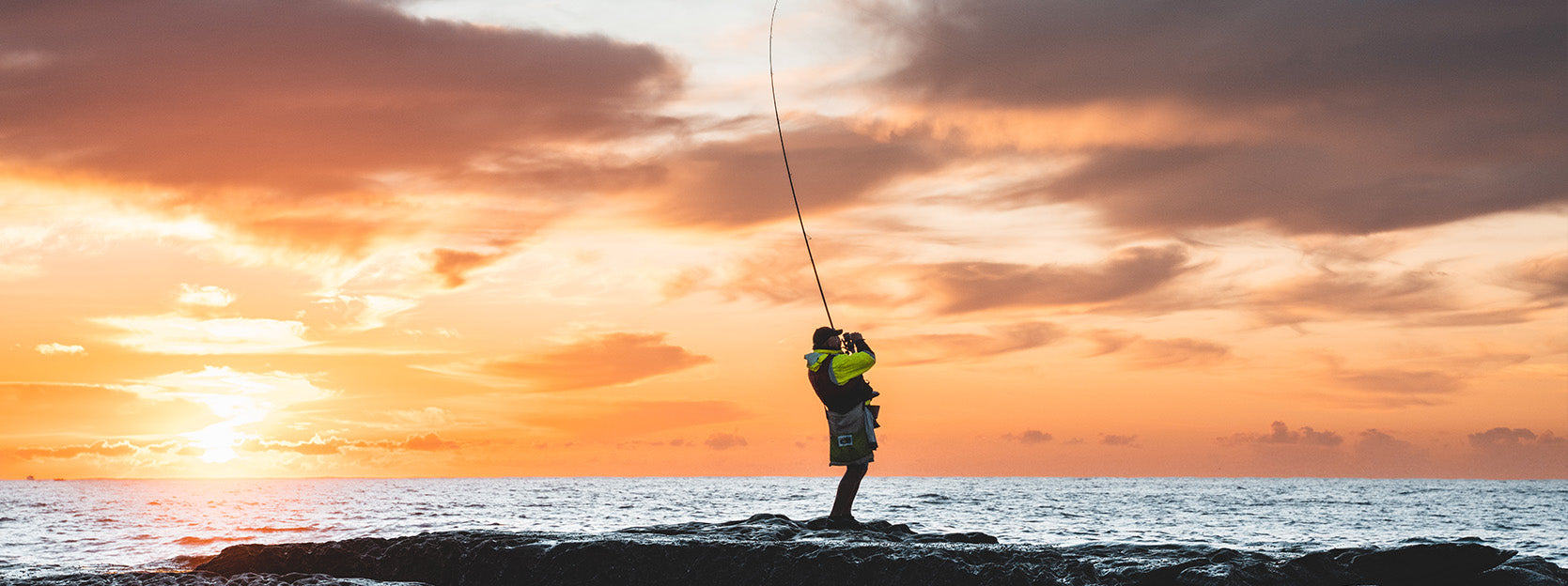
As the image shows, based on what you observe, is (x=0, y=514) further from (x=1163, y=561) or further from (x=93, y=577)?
(x=1163, y=561)

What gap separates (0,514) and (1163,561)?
44.1 metres

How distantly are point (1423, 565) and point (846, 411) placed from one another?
16.1 feet

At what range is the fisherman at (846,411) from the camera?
10570 millimetres

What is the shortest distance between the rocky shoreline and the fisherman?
50cm

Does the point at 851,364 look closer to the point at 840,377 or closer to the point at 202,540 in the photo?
the point at 840,377

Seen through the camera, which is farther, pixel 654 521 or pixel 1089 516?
pixel 1089 516

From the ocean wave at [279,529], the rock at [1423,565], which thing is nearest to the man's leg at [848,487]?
the rock at [1423,565]

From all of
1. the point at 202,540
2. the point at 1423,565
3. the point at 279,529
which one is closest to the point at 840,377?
the point at 1423,565

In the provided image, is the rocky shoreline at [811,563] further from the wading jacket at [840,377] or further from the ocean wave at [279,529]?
the ocean wave at [279,529]

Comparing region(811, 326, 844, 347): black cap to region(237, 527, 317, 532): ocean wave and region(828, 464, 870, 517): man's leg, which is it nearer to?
region(828, 464, 870, 517): man's leg

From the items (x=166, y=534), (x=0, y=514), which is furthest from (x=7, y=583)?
(x=0, y=514)

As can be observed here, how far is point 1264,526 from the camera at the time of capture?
34062 millimetres

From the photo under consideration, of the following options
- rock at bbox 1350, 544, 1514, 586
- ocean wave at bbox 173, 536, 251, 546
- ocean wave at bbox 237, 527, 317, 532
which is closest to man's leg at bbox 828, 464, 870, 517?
rock at bbox 1350, 544, 1514, 586

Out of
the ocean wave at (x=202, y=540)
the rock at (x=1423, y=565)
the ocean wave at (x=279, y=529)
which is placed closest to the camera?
the rock at (x=1423, y=565)
